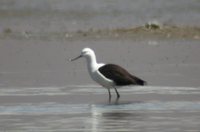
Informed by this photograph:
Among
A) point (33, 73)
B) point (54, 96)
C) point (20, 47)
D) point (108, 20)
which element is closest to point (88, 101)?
point (54, 96)

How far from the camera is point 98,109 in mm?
14977

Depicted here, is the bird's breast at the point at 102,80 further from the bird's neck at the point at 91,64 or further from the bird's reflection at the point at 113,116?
the bird's reflection at the point at 113,116

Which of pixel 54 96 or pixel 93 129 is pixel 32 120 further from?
pixel 54 96

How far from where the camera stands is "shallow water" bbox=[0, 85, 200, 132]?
13.1m

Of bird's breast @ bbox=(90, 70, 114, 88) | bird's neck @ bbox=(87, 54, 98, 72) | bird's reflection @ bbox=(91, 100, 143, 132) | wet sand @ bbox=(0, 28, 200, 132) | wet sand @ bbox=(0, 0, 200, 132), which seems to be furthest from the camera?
bird's neck @ bbox=(87, 54, 98, 72)

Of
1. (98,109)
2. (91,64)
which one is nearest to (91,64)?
(91,64)

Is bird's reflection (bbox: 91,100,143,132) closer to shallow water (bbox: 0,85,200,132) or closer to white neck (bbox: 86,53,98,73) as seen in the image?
shallow water (bbox: 0,85,200,132)

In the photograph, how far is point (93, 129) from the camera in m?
12.9

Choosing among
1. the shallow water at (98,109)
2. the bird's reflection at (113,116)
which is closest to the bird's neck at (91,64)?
the shallow water at (98,109)

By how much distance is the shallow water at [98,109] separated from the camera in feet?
43.1

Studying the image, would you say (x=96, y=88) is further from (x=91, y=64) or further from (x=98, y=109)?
(x=98, y=109)

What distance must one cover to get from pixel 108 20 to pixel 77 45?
5.14 m

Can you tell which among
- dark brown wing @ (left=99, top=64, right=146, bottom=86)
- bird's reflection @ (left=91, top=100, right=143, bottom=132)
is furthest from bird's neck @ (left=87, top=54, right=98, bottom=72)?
bird's reflection @ (left=91, top=100, right=143, bottom=132)

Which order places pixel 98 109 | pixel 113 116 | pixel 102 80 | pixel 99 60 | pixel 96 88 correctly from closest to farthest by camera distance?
pixel 113 116 < pixel 98 109 < pixel 102 80 < pixel 96 88 < pixel 99 60
